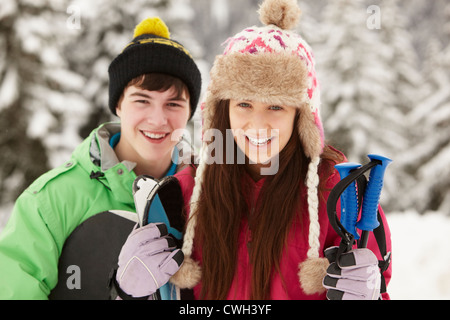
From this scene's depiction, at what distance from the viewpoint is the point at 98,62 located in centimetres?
1066

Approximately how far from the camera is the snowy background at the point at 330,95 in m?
8.59

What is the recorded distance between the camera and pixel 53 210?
2852 millimetres

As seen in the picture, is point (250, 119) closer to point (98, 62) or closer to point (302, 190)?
point (302, 190)

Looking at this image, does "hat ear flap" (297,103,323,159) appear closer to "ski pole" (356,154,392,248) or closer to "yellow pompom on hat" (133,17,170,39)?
"ski pole" (356,154,392,248)

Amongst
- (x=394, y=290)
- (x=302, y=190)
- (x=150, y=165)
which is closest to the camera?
(x=302, y=190)

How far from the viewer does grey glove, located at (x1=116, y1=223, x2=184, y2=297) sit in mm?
2184

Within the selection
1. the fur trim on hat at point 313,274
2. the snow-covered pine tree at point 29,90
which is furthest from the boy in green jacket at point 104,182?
the snow-covered pine tree at point 29,90

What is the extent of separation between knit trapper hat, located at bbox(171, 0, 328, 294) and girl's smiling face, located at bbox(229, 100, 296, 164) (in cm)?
6

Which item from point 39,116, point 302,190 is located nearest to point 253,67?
point 302,190

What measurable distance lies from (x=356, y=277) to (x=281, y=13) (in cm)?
162

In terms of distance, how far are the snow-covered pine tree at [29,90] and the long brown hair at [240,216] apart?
768 cm

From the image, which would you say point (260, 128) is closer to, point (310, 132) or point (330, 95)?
point (310, 132)

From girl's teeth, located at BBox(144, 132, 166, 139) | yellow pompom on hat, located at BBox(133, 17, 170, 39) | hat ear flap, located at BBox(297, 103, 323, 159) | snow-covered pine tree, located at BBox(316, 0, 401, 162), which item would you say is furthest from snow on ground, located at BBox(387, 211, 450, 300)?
snow-covered pine tree, located at BBox(316, 0, 401, 162)
